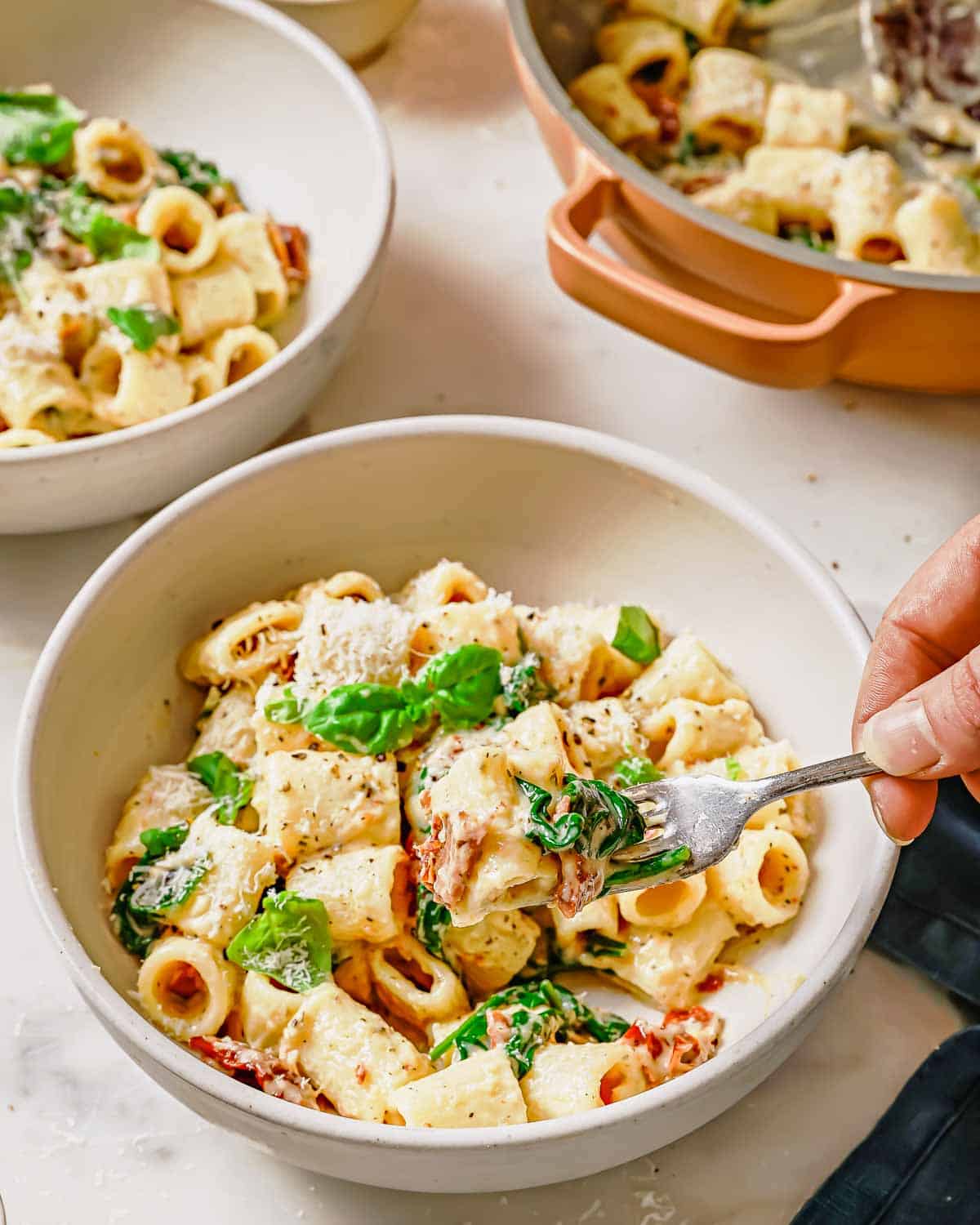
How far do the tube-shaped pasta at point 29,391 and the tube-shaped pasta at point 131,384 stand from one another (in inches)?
2.1

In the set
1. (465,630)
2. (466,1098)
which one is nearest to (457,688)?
(465,630)

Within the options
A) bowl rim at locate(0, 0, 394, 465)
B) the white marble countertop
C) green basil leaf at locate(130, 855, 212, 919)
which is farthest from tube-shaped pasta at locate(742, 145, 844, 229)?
green basil leaf at locate(130, 855, 212, 919)

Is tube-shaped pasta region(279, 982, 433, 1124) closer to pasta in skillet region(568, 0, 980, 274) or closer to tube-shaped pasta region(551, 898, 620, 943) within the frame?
tube-shaped pasta region(551, 898, 620, 943)

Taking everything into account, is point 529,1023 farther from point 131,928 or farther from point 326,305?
point 326,305

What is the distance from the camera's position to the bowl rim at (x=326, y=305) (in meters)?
1.52

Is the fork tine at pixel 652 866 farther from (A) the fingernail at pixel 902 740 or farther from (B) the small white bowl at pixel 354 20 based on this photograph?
(B) the small white bowl at pixel 354 20

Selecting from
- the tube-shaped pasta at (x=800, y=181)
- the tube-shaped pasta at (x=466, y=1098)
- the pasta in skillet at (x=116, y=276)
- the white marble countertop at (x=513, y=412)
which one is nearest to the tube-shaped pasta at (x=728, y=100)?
the tube-shaped pasta at (x=800, y=181)

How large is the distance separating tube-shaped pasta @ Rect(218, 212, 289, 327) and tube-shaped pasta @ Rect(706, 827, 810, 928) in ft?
3.15

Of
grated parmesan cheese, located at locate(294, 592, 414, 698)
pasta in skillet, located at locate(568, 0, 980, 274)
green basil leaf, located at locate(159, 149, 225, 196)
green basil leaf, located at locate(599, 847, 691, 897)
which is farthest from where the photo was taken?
green basil leaf, located at locate(159, 149, 225, 196)

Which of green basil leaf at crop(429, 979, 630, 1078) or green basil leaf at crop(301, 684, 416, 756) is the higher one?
green basil leaf at crop(301, 684, 416, 756)

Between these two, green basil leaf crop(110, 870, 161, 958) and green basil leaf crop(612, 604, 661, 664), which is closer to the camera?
green basil leaf crop(110, 870, 161, 958)

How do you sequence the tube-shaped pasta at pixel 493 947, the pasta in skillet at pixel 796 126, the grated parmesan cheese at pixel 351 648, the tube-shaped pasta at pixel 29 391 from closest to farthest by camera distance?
the tube-shaped pasta at pixel 493 947
the grated parmesan cheese at pixel 351 648
the tube-shaped pasta at pixel 29 391
the pasta in skillet at pixel 796 126

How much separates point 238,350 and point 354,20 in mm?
711

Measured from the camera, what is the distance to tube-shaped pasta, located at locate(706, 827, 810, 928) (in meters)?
1.32
